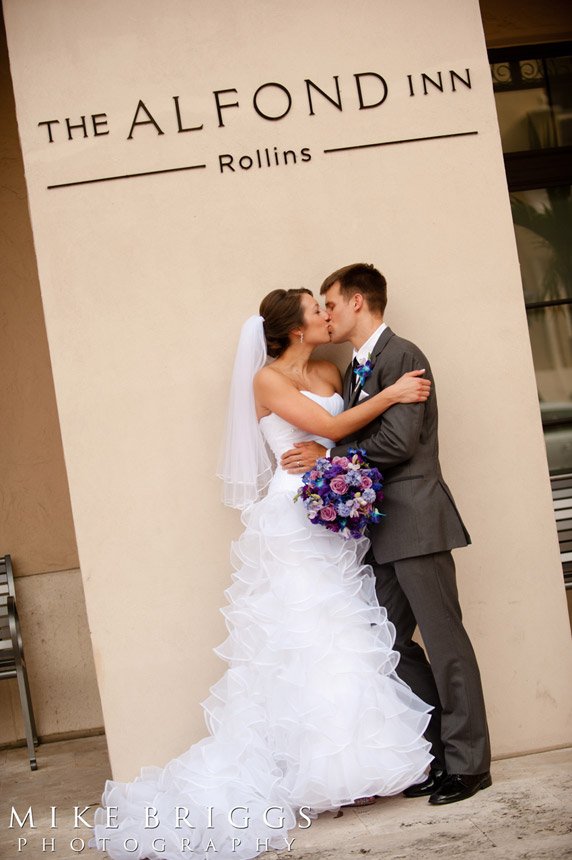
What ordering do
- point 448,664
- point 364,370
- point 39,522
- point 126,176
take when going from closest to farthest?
point 448,664 → point 364,370 → point 126,176 → point 39,522

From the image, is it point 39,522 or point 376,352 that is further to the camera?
point 39,522

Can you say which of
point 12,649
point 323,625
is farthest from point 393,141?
→ point 12,649

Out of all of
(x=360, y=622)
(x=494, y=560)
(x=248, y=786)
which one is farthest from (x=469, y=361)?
(x=248, y=786)

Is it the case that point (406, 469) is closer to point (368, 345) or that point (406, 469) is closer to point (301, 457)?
point (301, 457)

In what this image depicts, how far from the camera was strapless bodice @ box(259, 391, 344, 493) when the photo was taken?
4.53 metres

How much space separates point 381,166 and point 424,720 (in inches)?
98.5

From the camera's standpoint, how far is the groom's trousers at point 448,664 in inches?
164

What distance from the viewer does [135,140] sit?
469cm

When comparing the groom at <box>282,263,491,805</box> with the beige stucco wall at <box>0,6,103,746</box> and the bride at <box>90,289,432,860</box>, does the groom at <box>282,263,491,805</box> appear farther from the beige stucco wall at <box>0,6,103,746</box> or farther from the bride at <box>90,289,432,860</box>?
the beige stucco wall at <box>0,6,103,746</box>

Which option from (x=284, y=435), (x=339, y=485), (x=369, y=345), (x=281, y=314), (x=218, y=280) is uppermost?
(x=218, y=280)

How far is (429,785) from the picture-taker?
4254 millimetres

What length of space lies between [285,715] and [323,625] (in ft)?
1.27

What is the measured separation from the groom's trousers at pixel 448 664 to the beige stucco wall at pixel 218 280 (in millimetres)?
559

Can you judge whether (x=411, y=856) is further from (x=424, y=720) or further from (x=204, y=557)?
(x=204, y=557)
